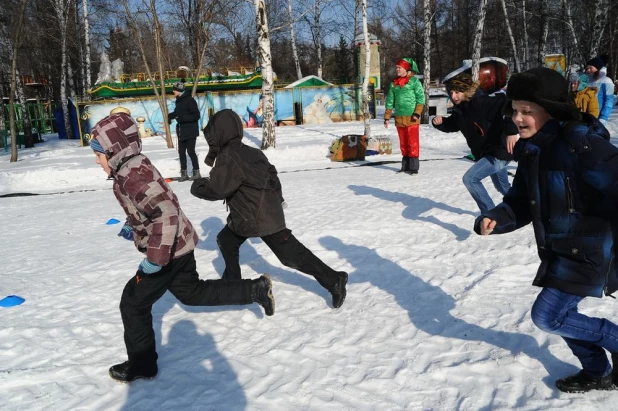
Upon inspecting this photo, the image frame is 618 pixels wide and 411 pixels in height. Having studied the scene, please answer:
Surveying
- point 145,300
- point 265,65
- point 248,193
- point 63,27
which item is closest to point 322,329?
point 248,193

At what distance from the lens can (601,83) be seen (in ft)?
30.8

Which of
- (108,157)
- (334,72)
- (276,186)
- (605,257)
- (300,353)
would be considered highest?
(334,72)

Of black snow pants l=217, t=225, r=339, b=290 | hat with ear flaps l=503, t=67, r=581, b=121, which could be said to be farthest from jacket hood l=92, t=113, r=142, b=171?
hat with ear flaps l=503, t=67, r=581, b=121

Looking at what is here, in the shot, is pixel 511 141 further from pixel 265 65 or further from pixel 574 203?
pixel 265 65

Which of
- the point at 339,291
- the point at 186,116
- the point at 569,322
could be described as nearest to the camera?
the point at 569,322

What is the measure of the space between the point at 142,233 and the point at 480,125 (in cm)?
362

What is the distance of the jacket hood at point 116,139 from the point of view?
2.81 metres

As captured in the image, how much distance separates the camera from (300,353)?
10.7ft

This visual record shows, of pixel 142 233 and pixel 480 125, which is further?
pixel 480 125

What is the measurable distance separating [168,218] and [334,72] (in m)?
44.1

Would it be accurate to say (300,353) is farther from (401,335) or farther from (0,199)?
(0,199)

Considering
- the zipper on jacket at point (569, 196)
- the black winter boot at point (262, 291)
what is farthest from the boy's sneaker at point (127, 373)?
the zipper on jacket at point (569, 196)

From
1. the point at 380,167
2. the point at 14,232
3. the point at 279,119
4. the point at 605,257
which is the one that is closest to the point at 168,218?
the point at 605,257

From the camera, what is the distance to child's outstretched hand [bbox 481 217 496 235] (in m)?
2.47
